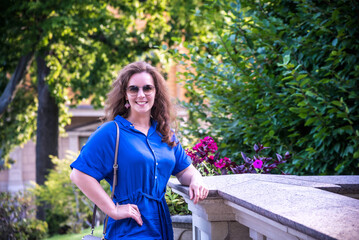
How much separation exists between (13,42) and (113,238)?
37.6 feet

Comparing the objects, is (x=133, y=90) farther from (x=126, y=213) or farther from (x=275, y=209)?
(x=275, y=209)

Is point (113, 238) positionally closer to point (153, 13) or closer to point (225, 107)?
point (225, 107)

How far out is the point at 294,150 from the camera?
5098 millimetres

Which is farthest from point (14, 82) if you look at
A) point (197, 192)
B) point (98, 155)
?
point (197, 192)

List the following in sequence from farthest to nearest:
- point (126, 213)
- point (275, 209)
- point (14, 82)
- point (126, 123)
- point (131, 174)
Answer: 1. point (14, 82)
2. point (126, 123)
3. point (131, 174)
4. point (126, 213)
5. point (275, 209)

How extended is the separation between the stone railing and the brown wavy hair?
0.41m

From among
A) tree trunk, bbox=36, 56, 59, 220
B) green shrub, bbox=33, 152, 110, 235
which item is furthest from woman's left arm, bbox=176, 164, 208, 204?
tree trunk, bbox=36, 56, 59, 220

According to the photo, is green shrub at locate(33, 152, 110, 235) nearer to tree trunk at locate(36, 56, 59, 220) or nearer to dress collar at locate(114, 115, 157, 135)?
tree trunk at locate(36, 56, 59, 220)

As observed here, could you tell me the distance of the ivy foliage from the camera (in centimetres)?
414

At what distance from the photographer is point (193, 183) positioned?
2.55m

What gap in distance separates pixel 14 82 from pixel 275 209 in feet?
40.6

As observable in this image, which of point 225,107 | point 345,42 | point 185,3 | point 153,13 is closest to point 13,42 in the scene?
point 153,13

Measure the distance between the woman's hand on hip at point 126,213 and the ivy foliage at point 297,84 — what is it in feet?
7.32

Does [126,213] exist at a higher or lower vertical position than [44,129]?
lower
